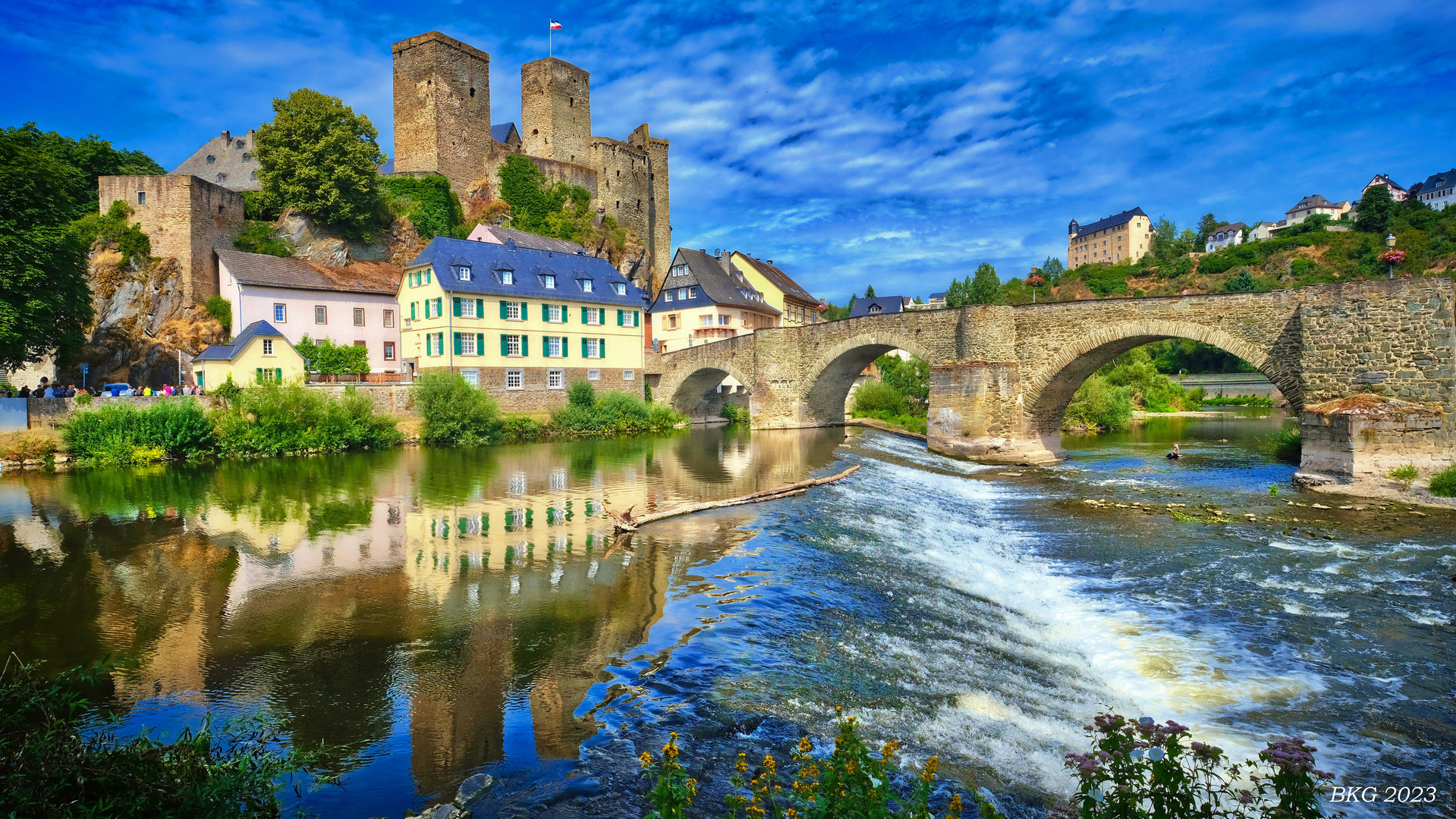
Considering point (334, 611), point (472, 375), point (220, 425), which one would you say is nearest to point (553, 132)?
point (472, 375)

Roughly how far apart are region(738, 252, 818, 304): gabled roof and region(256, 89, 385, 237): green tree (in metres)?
26.2

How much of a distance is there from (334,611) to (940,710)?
6.01 m

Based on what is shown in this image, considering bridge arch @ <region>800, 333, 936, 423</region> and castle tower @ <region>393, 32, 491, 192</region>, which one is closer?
bridge arch @ <region>800, 333, 936, 423</region>

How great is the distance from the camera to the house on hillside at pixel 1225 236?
93.6m

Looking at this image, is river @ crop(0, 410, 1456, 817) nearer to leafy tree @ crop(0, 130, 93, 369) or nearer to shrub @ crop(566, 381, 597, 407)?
leafy tree @ crop(0, 130, 93, 369)

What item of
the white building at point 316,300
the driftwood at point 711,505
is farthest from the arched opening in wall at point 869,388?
the white building at point 316,300

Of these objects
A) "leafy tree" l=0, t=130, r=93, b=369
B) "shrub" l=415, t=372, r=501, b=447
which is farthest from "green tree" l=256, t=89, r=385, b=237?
"shrub" l=415, t=372, r=501, b=447

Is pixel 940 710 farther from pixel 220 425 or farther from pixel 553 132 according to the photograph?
pixel 553 132

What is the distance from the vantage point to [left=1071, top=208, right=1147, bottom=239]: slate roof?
104m

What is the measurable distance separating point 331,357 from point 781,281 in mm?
35486

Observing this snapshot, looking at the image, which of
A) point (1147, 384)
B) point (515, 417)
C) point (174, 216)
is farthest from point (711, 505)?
point (1147, 384)

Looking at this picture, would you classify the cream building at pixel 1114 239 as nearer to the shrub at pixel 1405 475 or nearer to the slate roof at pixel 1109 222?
the slate roof at pixel 1109 222

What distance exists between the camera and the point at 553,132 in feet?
173

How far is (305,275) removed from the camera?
34781 millimetres
